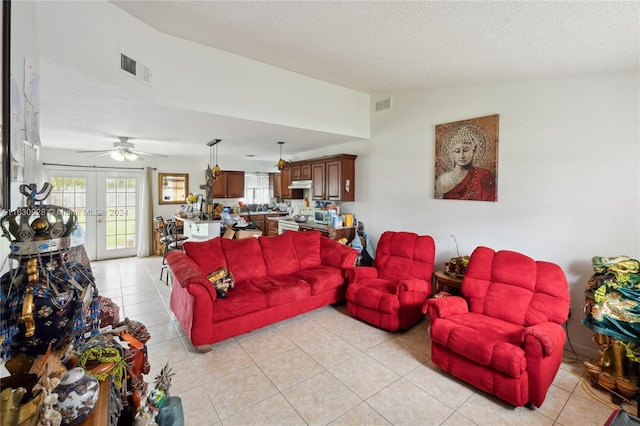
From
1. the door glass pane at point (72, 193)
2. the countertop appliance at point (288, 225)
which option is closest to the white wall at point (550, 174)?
the countertop appliance at point (288, 225)

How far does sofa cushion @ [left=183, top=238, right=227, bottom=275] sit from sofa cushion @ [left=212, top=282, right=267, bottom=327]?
37cm

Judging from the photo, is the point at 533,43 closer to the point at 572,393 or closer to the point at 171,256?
the point at 572,393

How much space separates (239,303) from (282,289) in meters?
0.52

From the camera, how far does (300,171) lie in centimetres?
606

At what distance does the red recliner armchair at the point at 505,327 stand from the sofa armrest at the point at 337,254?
1.38 m

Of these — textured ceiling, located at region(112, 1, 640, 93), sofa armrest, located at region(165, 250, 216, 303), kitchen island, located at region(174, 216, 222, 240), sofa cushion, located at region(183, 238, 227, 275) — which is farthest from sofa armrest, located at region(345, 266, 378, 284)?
kitchen island, located at region(174, 216, 222, 240)

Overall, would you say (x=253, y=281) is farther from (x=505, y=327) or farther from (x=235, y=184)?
(x=235, y=184)

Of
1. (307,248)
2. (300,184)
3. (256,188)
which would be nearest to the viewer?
(307,248)

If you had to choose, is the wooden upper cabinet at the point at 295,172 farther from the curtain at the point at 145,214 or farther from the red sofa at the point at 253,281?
the curtain at the point at 145,214

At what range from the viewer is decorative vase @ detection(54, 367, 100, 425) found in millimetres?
757

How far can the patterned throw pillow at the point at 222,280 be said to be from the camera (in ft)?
10.1

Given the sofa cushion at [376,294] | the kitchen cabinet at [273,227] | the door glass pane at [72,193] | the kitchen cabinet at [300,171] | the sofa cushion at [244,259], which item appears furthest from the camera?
the kitchen cabinet at [273,227]

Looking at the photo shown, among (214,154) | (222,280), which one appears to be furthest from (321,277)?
(214,154)

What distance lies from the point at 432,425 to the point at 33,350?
2245mm
